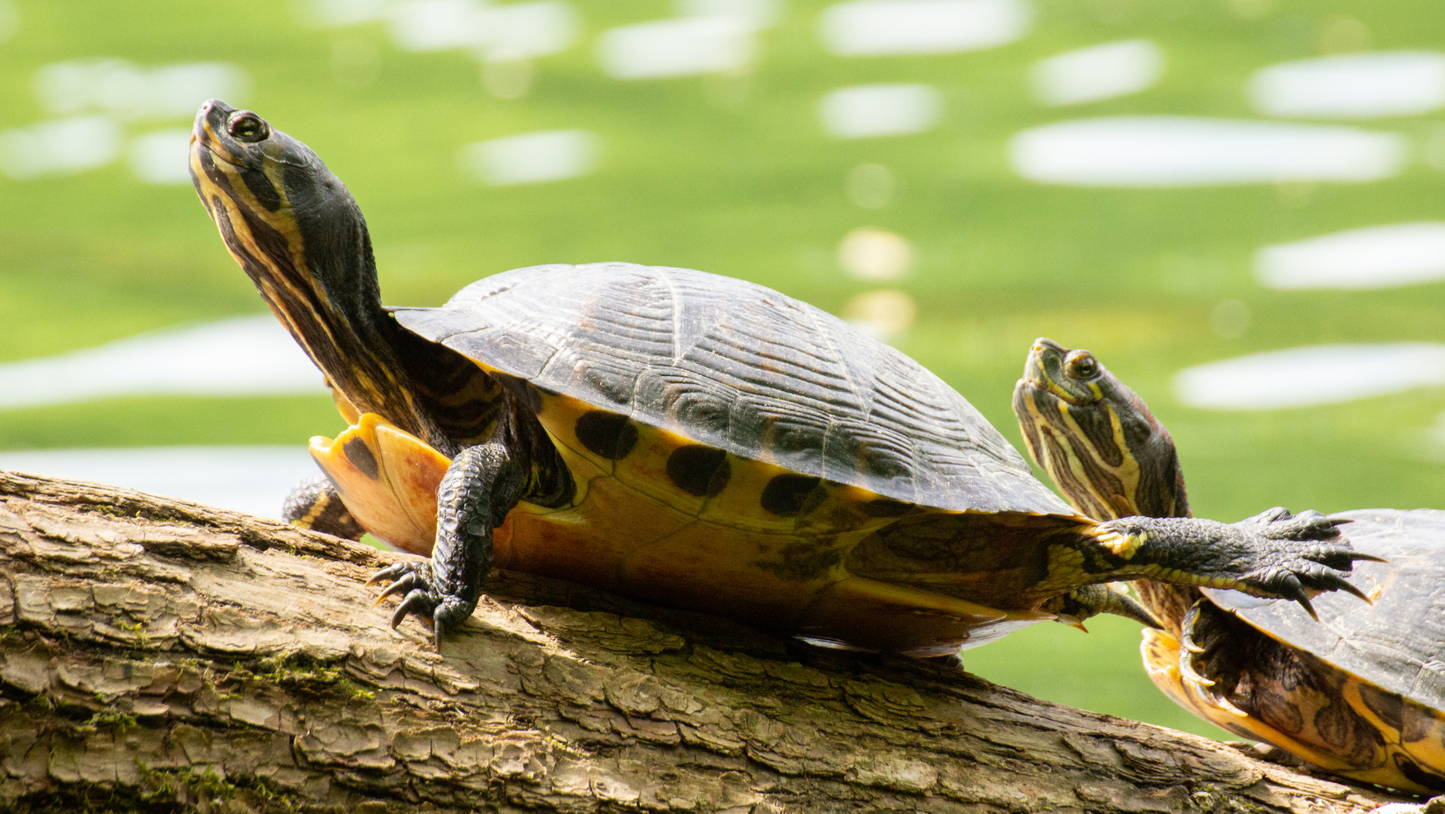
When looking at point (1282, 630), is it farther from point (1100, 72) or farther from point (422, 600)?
point (1100, 72)

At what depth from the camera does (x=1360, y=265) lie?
687 cm

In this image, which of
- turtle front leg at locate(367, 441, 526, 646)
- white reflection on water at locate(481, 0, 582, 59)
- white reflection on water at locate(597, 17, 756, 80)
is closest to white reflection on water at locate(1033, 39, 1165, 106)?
white reflection on water at locate(597, 17, 756, 80)

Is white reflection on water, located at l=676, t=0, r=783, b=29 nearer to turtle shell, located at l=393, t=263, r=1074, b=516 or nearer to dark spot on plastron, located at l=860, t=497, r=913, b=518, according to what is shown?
turtle shell, located at l=393, t=263, r=1074, b=516

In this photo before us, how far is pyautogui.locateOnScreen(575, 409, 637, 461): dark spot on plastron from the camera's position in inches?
73.7

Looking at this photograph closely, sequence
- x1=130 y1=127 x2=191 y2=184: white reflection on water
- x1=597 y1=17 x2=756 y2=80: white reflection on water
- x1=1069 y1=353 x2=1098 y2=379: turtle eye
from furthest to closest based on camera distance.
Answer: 1. x1=597 y1=17 x2=756 y2=80: white reflection on water
2. x1=130 y1=127 x2=191 y2=184: white reflection on water
3. x1=1069 y1=353 x2=1098 y2=379: turtle eye

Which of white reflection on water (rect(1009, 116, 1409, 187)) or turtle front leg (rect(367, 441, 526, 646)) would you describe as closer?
turtle front leg (rect(367, 441, 526, 646))

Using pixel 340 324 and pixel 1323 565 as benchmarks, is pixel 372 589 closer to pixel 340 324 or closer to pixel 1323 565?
pixel 340 324

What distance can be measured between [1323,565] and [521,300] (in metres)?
1.83

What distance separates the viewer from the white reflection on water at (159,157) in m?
6.55

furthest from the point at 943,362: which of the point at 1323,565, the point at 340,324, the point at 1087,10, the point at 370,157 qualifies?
the point at 340,324

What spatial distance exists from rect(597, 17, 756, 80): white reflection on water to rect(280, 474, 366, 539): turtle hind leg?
17.2 ft

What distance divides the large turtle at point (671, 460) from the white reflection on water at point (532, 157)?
16.2 feet

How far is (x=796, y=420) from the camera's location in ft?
6.52

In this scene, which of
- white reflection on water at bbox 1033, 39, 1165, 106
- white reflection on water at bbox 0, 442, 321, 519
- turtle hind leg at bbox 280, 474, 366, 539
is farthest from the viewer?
white reflection on water at bbox 1033, 39, 1165, 106
